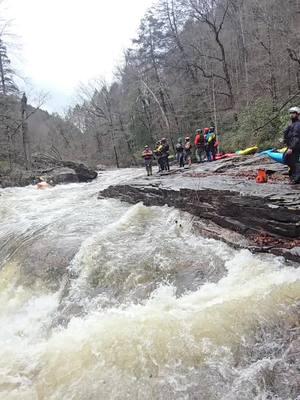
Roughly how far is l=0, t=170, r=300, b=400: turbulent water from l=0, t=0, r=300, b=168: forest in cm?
1153

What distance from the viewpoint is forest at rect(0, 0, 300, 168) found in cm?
2041

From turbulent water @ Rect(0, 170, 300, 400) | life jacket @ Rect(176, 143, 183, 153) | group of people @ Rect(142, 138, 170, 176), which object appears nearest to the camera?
turbulent water @ Rect(0, 170, 300, 400)

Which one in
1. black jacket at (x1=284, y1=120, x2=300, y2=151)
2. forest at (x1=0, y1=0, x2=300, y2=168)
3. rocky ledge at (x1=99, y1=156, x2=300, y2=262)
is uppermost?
forest at (x1=0, y1=0, x2=300, y2=168)

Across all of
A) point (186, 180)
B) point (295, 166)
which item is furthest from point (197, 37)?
point (295, 166)

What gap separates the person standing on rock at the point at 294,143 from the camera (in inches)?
275

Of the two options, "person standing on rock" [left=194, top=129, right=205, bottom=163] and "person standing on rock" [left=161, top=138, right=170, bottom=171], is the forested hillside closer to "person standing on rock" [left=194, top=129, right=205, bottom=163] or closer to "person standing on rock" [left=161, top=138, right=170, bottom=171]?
"person standing on rock" [left=194, top=129, right=205, bottom=163]

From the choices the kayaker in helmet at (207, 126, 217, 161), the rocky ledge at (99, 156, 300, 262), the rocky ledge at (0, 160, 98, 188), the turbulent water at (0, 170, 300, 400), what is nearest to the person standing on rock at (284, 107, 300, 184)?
the rocky ledge at (99, 156, 300, 262)

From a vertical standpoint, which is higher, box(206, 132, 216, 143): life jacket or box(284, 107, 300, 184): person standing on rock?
box(206, 132, 216, 143): life jacket

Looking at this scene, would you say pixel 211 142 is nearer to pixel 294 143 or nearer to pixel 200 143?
pixel 200 143

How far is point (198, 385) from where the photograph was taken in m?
3.56

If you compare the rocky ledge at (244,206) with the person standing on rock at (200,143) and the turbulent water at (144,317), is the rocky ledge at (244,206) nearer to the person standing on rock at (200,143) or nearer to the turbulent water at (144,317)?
the turbulent water at (144,317)

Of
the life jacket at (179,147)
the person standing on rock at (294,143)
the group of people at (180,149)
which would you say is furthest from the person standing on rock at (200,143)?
the person standing on rock at (294,143)

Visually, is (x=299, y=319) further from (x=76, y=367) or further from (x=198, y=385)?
(x=76, y=367)

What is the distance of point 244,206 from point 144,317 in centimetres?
351
